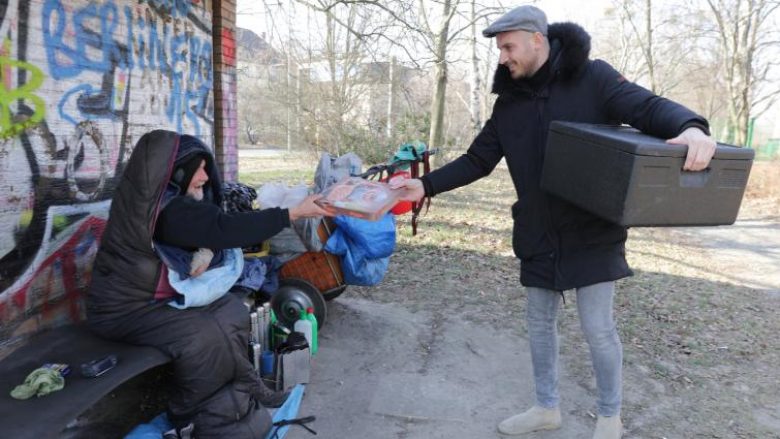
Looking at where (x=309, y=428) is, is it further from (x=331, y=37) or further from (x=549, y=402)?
(x=331, y=37)

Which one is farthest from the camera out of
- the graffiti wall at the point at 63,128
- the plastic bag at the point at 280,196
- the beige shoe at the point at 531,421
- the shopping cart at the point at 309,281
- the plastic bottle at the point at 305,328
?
the shopping cart at the point at 309,281

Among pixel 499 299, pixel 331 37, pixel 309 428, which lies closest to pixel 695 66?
pixel 331 37

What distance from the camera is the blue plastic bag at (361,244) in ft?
14.2

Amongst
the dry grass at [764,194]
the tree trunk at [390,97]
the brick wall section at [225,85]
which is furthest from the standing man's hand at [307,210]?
the dry grass at [764,194]

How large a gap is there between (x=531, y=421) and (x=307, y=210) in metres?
1.80

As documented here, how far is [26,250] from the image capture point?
3.29m

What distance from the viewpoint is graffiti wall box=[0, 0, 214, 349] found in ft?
10.4

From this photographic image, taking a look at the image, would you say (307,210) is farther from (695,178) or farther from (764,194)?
(764,194)

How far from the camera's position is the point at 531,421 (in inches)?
129

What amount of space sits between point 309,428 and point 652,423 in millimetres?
2122

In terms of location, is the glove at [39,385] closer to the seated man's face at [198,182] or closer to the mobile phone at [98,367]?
the mobile phone at [98,367]

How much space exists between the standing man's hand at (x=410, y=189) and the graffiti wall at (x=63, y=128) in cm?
208

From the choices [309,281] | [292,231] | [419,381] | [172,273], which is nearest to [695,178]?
[419,381]

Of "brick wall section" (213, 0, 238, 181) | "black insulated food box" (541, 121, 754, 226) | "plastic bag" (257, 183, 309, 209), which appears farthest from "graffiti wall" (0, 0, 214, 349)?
"black insulated food box" (541, 121, 754, 226)
